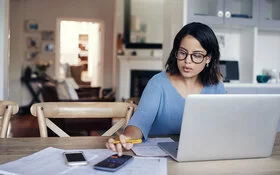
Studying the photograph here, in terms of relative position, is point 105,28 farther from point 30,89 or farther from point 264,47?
point 264,47

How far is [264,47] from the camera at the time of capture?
4145mm

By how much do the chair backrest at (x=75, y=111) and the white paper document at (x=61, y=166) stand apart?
0.43 m

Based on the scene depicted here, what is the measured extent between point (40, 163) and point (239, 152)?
1.97 ft

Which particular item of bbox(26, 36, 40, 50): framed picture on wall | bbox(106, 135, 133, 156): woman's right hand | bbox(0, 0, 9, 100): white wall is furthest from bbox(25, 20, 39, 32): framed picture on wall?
bbox(106, 135, 133, 156): woman's right hand

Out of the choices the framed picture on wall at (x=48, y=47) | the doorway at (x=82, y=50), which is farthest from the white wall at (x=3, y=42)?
the doorway at (x=82, y=50)

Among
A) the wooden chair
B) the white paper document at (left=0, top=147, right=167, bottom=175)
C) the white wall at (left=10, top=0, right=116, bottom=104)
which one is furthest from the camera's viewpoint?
the white wall at (left=10, top=0, right=116, bottom=104)

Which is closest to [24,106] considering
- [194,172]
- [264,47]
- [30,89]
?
[30,89]

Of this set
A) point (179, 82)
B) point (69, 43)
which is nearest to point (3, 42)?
point (179, 82)

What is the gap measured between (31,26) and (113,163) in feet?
24.6

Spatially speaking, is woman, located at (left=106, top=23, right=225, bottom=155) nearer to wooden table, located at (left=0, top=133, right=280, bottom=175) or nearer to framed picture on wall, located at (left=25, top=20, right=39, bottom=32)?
wooden table, located at (left=0, top=133, right=280, bottom=175)

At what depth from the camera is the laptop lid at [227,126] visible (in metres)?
0.98

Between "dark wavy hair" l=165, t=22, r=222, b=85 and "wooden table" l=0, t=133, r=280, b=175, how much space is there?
0.49 m

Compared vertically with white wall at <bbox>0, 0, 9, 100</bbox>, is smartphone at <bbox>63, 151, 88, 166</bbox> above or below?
below

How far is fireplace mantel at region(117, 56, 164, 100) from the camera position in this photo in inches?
272
